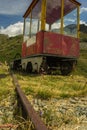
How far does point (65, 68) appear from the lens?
44.8 feet

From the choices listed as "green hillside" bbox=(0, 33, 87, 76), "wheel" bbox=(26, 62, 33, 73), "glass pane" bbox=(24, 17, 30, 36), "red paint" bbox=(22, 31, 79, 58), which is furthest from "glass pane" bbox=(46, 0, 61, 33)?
"green hillside" bbox=(0, 33, 87, 76)

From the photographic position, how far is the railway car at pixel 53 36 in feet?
39.0

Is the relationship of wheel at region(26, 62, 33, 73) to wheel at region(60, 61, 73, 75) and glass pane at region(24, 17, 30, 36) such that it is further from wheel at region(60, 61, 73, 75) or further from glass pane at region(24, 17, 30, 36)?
glass pane at region(24, 17, 30, 36)

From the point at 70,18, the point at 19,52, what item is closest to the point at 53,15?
the point at 70,18

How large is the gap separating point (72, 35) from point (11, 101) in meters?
8.17

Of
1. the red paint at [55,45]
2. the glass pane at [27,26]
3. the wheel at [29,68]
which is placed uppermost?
the glass pane at [27,26]

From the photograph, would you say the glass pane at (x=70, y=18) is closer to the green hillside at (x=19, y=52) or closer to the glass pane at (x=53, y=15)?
the glass pane at (x=53, y=15)

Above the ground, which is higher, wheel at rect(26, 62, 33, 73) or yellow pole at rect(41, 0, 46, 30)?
yellow pole at rect(41, 0, 46, 30)

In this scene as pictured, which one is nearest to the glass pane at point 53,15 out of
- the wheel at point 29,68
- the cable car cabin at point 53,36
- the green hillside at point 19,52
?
the cable car cabin at point 53,36

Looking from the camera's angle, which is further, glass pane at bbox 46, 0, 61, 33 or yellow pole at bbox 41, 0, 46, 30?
glass pane at bbox 46, 0, 61, 33

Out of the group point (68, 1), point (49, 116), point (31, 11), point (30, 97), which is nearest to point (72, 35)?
point (68, 1)

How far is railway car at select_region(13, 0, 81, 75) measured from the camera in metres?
11.9

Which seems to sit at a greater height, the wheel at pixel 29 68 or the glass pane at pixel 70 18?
the glass pane at pixel 70 18

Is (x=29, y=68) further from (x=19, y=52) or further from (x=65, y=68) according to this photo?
(x=19, y=52)
